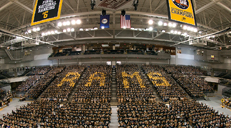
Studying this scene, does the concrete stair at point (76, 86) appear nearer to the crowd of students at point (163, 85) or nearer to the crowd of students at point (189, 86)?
the crowd of students at point (163, 85)

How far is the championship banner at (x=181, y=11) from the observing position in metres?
8.76

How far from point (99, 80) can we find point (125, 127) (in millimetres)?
13785

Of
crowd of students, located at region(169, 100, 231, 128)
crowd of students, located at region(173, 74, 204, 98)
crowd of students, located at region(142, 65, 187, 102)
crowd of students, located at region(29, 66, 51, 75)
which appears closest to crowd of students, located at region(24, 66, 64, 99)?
crowd of students, located at region(29, 66, 51, 75)

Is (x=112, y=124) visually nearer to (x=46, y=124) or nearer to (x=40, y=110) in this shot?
(x=46, y=124)

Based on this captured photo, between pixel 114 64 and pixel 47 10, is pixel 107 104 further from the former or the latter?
pixel 114 64

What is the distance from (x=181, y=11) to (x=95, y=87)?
17.6 m

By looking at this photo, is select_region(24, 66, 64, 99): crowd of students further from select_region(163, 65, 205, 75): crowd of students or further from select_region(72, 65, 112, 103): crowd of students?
select_region(163, 65, 205, 75): crowd of students

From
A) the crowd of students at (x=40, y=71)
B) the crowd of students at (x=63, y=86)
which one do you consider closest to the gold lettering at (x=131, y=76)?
the crowd of students at (x=63, y=86)

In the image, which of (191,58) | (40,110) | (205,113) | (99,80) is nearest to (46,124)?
(40,110)

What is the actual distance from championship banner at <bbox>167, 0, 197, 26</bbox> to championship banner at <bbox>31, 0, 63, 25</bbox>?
→ 28.5 feet

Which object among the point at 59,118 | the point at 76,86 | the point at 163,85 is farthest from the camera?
the point at 76,86

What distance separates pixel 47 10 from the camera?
906 cm

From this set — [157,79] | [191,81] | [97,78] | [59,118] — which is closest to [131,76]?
[157,79]

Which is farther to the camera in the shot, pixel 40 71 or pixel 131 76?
pixel 40 71
